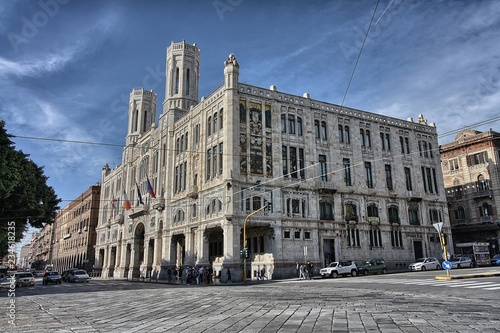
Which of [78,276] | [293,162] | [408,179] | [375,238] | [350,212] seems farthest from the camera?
[408,179]

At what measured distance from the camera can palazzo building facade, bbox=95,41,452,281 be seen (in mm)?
38062

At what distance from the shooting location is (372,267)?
38625mm

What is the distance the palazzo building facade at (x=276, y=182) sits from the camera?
3806 cm

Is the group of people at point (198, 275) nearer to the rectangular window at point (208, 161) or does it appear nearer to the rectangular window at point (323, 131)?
the rectangular window at point (208, 161)

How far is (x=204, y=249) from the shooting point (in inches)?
1549

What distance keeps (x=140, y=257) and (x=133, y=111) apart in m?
27.0

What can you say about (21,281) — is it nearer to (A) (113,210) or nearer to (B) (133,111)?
(A) (113,210)

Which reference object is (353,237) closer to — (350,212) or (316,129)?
(350,212)

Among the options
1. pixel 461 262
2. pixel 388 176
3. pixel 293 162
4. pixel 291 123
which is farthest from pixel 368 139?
pixel 461 262

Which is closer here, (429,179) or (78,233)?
(429,179)

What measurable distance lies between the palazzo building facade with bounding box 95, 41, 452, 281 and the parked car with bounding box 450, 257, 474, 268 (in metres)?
4.12

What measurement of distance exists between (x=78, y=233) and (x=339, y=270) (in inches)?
2966

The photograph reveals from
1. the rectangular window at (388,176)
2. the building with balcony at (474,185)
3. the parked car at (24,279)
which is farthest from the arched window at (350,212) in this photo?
the parked car at (24,279)

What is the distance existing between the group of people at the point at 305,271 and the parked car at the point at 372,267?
5098 mm
